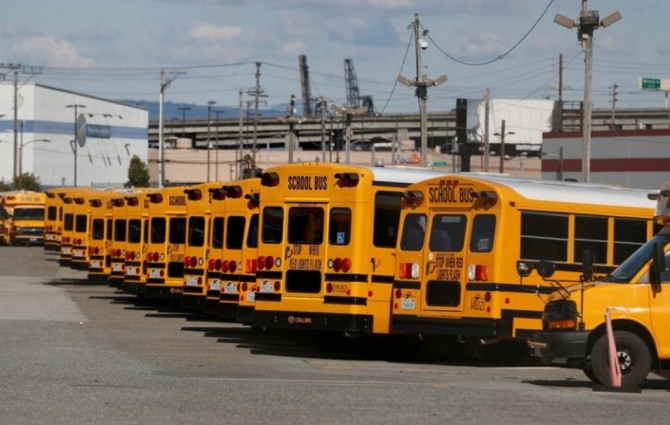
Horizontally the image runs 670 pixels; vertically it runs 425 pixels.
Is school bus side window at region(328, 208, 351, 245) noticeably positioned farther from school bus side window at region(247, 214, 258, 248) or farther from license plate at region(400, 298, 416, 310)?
school bus side window at region(247, 214, 258, 248)

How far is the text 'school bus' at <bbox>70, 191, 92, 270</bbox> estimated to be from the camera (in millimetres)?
40009

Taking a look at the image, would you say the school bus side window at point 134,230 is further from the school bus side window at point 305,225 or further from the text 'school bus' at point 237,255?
the school bus side window at point 305,225

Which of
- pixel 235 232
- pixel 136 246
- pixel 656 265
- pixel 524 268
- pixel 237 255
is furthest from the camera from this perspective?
pixel 136 246

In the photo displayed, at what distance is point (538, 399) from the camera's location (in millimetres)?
13984

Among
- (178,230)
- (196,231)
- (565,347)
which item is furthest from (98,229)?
(565,347)

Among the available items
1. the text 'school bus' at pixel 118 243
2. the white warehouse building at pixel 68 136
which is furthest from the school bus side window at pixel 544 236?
the white warehouse building at pixel 68 136

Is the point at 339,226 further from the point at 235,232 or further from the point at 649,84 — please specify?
the point at 649,84

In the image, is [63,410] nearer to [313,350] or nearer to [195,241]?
[313,350]

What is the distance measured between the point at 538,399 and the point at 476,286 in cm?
430

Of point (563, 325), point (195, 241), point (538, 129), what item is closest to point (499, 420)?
point (563, 325)

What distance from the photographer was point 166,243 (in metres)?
28.7

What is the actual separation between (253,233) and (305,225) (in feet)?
6.76

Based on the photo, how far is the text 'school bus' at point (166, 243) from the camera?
93.0ft

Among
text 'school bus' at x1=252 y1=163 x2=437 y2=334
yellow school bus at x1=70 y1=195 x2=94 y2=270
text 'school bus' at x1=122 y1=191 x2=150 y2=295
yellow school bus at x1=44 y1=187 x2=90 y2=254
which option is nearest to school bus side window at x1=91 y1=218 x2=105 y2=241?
yellow school bus at x1=70 y1=195 x2=94 y2=270
